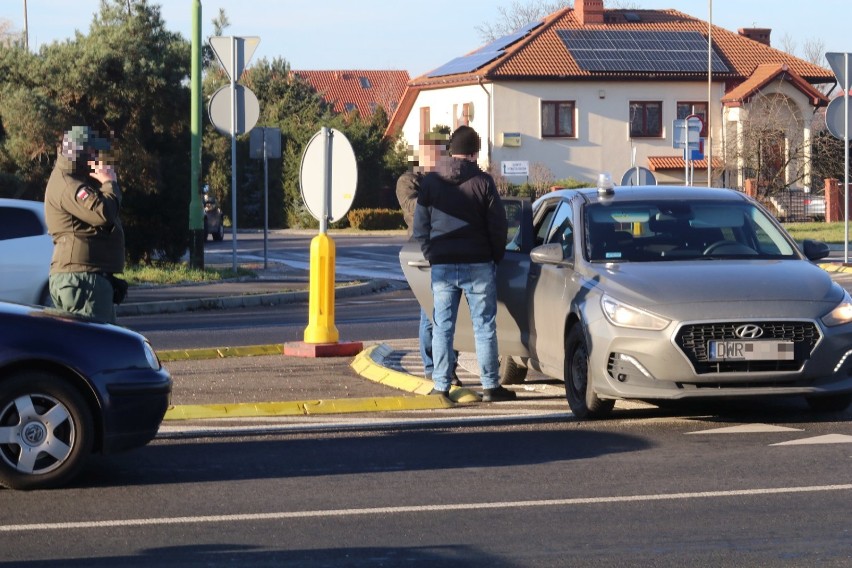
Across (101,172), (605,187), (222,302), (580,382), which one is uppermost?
(101,172)

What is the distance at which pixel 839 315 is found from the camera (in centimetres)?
938

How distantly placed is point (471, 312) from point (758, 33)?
60.4 metres

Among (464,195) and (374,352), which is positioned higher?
(464,195)

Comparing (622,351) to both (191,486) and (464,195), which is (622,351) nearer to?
(464,195)

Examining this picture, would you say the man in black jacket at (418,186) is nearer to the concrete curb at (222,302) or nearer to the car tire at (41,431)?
the car tire at (41,431)

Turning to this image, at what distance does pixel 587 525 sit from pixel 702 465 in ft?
5.42

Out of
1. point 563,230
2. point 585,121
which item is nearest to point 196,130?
point 563,230

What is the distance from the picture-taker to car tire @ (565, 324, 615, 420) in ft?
31.8

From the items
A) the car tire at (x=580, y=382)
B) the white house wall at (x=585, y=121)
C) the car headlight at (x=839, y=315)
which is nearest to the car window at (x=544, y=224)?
the car tire at (x=580, y=382)

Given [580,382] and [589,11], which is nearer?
[580,382]

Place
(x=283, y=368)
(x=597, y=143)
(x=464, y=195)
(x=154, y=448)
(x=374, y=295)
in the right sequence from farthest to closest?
(x=597, y=143)
(x=374, y=295)
(x=283, y=368)
(x=464, y=195)
(x=154, y=448)

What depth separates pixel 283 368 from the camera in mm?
12898

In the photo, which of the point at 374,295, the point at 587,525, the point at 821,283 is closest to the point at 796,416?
the point at 821,283

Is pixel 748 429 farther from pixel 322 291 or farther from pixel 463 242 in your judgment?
pixel 322 291
